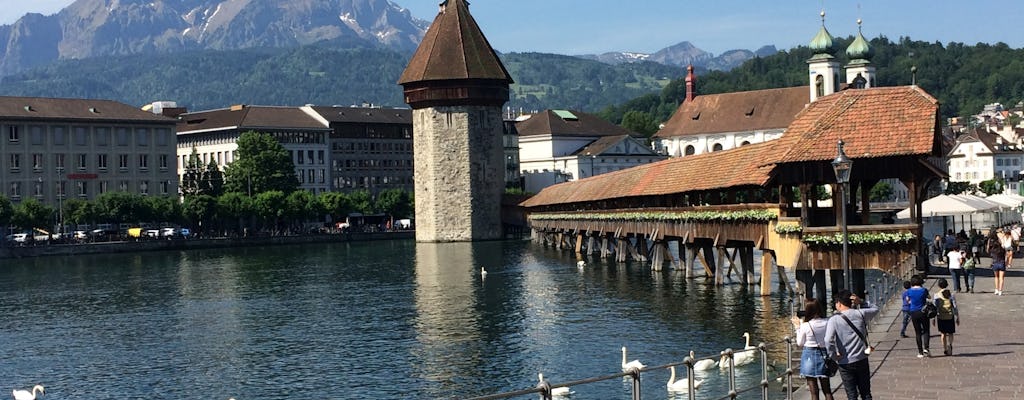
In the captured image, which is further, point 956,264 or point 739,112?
point 739,112

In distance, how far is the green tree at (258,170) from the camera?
144 meters

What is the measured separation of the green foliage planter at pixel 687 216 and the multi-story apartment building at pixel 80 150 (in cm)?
5821

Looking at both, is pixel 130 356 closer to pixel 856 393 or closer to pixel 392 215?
pixel 856 393

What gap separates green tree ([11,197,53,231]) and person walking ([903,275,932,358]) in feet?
335

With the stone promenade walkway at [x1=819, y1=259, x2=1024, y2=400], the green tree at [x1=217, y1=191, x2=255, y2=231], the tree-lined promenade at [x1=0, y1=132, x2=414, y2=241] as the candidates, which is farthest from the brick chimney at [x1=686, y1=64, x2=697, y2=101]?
the stone promenade walkway at [x1=819, y1=259, x2=1024, y2=400]

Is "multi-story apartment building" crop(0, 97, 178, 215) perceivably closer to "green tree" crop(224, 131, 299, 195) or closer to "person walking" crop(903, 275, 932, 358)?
"green tree" crop(224, 131, 299, 195)

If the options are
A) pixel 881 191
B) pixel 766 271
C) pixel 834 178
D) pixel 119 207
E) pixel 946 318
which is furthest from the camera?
pixel 881 191

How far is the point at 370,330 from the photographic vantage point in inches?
1779

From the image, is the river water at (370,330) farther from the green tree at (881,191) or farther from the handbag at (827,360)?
the green tree at (881,191)

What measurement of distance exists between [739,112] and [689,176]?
115630 mm

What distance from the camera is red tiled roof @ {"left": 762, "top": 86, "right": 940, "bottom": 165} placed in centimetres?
3509

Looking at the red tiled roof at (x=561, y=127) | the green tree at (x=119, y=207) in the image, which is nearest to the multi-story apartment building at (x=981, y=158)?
the red tiled roof at (x=561, y=127)

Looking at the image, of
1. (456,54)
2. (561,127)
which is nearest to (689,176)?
(456,54)

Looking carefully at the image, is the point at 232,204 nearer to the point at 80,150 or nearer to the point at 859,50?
the point at 80,150
